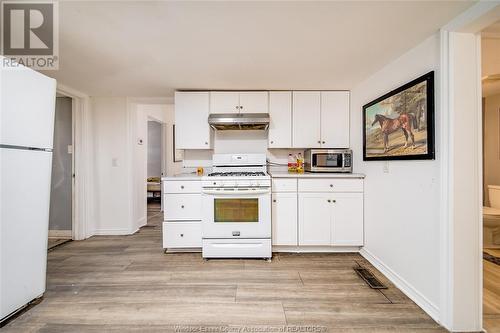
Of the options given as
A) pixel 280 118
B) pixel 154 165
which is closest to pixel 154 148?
pixel 154 165

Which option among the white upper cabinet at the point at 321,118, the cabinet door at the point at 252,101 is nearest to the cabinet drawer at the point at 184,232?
the cabinet door at the point at 252,101

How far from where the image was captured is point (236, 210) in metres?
2.71

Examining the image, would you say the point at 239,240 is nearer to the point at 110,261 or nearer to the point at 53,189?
the point at 110,261

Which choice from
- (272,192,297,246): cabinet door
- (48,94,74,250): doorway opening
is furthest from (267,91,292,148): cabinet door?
(48,94,74,250): doorway opening

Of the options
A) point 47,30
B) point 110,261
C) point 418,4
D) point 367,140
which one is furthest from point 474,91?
point 110,261

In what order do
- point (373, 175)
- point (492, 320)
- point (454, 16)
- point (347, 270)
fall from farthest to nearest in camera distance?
point (373, 175), point (347, 270), point (492, 320), point (454, 16)

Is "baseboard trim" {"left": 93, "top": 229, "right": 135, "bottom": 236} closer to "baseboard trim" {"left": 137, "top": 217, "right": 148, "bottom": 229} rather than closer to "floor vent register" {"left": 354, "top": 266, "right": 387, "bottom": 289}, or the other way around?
"baseboard trim" {"left": 137, "top": 217, "right": 148, "bottom": 229}

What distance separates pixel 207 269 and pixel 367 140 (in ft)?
7.32

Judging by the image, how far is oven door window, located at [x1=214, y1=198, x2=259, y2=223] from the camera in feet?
8.87

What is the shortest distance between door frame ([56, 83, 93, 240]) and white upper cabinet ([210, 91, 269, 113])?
1896mm

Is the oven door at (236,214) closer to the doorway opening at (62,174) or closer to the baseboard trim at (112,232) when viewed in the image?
the baseboard trim at (112,232)

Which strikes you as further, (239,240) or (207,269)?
(239,240)

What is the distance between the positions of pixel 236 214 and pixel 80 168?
2424 millimetres

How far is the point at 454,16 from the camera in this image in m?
1.55
